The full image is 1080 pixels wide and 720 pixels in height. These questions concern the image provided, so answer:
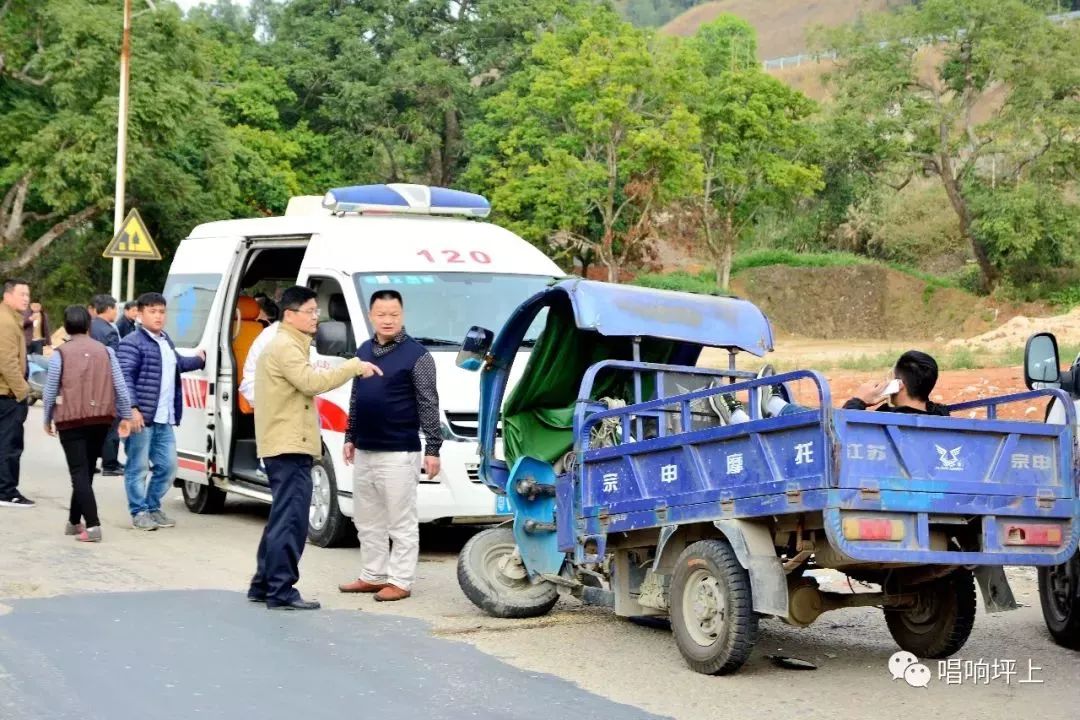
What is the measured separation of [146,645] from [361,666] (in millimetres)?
1190

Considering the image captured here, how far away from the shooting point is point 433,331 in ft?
38.2

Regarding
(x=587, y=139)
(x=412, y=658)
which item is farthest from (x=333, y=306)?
(x=587, y=139)

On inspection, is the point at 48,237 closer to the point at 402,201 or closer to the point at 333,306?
the point at 402,201

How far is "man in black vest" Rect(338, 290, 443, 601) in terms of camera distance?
9227 millimetres

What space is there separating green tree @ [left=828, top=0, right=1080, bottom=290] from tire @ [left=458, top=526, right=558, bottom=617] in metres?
42.0

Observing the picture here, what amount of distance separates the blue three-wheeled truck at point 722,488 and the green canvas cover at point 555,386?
0.01 meters

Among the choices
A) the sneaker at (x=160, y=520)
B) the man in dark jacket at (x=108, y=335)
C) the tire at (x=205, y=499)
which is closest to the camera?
the sneaker at (x=160, y=520)

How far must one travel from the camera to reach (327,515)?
11492 mm

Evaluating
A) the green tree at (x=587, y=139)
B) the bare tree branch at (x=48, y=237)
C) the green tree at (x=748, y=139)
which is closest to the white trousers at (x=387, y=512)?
the bare tree branch at (x=48, y=237)

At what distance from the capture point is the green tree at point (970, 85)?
48.3m

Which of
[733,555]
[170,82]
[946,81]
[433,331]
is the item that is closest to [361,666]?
[733,555]

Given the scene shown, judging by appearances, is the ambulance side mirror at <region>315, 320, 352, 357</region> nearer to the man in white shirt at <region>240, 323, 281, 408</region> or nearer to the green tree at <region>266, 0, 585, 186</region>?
the man in white shirt at <region>240, 323, 281, 408</region>

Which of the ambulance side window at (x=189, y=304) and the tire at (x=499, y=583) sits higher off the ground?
the ambulance side window at (x=189, y=304)

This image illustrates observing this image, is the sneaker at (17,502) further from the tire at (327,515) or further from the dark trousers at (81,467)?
the tire at (327,515)
